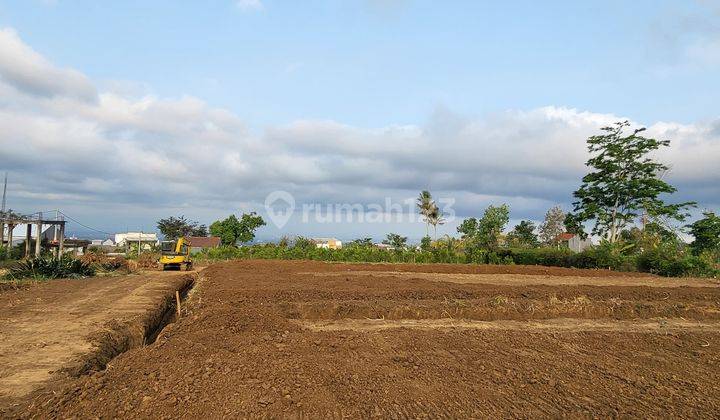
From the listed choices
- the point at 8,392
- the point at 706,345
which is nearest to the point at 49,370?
the point at 8,392

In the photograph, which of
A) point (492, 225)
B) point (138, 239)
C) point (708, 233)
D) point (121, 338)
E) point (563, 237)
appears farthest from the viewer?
point (138, 239)

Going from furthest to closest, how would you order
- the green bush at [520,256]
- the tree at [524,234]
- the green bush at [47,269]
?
the tree at [524,234] < the green bush at [520,256] < the green bush at [47,269]

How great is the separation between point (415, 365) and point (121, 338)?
19.3ft

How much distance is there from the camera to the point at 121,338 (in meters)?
8.95

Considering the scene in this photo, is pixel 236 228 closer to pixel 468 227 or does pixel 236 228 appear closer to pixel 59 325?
pixel 468 227

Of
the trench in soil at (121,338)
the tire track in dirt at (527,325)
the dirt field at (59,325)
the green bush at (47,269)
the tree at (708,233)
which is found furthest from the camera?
the tree at (708,233)

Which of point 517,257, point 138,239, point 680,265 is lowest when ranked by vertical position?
point 680,265

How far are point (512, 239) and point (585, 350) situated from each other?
41.7 m

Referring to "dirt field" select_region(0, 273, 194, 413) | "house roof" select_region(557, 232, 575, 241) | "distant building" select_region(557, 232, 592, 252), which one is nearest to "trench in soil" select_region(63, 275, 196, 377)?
"dirt field" select_region(0, 273, 194, 413)

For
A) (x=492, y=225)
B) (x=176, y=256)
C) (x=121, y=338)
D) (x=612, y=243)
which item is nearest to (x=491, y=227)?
(x=492, y=225)

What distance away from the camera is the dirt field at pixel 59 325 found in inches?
245

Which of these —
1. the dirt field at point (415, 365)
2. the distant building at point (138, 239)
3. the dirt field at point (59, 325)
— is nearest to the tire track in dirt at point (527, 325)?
the dirt field at point (415, 365)

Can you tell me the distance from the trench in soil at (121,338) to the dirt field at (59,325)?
0.07 ft

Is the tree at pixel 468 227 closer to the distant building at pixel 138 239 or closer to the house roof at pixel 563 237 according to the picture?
the house roof at pixel 563 237
